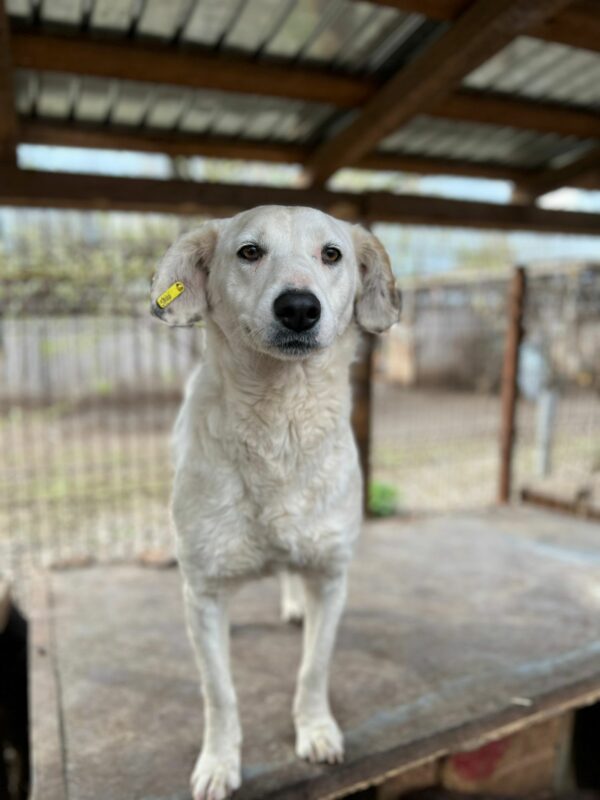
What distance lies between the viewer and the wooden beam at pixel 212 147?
3.17 meters

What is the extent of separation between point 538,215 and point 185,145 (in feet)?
7.83

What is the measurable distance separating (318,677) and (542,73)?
10.0 ft

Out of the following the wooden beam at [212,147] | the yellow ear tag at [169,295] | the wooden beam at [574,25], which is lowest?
the yellow ear tag at [169,295]

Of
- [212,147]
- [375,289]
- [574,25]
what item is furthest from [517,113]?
[375,289]

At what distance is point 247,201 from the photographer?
3.28 meters

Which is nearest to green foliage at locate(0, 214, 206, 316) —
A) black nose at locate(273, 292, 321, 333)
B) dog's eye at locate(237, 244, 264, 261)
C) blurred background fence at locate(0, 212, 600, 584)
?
blurred background fence at locate(0, 212, 600, 584)

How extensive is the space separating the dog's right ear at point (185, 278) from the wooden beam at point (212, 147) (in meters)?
1.94

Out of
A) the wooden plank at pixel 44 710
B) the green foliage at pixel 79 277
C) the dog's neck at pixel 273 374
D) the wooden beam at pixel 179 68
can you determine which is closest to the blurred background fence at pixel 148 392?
the green foliage at pixel 79 277

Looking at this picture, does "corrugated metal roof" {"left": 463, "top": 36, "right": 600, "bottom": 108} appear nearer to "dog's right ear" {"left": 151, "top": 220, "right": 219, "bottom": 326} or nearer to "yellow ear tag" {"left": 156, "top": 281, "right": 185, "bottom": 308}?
"dog's right ear" {"left": 151, "top": 220, "right": 219, "bottom": 326}

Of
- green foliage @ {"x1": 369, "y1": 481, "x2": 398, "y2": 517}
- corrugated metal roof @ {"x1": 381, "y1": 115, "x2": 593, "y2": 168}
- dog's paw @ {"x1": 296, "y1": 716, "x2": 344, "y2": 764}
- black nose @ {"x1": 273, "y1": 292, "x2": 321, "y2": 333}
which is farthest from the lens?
green foliage @ {"x1": 369, "y1": 481, "x2": 398, "y2": 517}

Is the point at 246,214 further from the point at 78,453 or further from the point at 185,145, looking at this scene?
the point at 78,453

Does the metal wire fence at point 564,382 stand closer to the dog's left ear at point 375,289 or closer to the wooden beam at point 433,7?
the wooden beam at point 433,7

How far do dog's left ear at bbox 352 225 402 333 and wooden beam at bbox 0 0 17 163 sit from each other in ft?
4.83

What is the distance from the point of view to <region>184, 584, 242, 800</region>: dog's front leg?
1.84m
